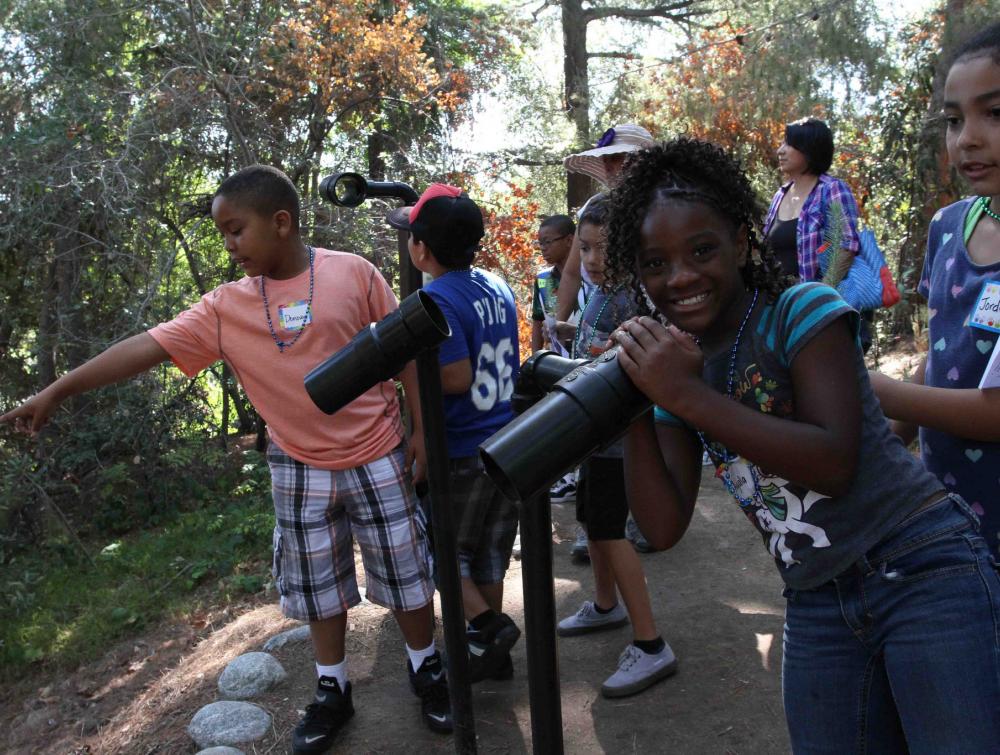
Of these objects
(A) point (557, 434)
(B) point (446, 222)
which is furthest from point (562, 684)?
(A) point (557, 434)

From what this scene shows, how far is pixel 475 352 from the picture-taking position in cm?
322

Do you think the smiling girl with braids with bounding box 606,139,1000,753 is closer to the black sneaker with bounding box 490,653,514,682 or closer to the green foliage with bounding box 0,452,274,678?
the black sneaker with bounding box 490,653,514,682

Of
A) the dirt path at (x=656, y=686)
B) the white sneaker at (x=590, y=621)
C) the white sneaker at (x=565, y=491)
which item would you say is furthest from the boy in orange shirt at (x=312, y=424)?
the white sneaker at (x=565, y=491)

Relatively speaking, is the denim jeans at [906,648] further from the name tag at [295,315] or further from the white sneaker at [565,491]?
the white sneaker at [565,491]

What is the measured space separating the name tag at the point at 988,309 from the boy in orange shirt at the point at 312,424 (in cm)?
186

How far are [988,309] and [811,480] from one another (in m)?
0.61

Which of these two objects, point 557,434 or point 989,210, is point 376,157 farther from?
point 557,434

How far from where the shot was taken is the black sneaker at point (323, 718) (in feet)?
9.91

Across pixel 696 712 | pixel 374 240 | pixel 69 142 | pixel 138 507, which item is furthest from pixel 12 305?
pixel 696 712

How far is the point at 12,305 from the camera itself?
24.7 ft

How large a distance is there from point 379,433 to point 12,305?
5.92 meters

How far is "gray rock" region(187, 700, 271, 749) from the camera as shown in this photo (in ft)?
10.6

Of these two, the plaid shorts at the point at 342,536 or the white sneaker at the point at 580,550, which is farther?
Answer: the white sneaker at the point at 580,550

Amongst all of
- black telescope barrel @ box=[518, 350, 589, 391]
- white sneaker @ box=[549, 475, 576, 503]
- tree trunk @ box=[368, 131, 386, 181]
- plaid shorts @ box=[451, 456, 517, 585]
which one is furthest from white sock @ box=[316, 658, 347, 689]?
tree trunk @ box=[368, 131, 386, 181]
